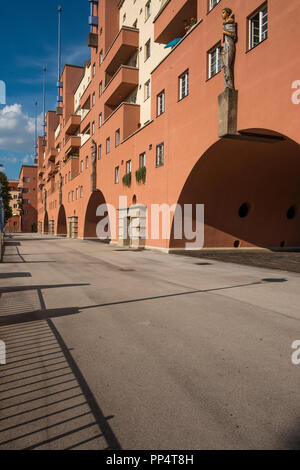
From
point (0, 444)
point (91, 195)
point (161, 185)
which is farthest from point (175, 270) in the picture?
point (91, 195)

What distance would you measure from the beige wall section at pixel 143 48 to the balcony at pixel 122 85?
499mm

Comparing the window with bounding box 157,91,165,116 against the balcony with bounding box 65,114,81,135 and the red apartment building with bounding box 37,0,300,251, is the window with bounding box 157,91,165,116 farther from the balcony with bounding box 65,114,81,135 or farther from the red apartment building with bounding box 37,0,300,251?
the balcony with bounding box 65,114,81,135

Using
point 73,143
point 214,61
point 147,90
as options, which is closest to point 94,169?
point 147,90

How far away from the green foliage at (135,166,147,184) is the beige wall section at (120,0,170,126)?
4.23 meters

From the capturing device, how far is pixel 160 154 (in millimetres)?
20484

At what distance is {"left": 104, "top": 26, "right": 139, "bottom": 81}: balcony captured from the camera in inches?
1003

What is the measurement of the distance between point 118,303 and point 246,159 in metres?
12.7

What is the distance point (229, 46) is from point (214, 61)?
2612 mm

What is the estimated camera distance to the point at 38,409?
2.95 m

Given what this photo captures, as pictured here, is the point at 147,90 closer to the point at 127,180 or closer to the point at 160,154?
the point at 127,180

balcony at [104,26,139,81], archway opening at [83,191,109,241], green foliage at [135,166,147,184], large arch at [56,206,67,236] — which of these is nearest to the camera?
green foliage at [135,166,147,184]

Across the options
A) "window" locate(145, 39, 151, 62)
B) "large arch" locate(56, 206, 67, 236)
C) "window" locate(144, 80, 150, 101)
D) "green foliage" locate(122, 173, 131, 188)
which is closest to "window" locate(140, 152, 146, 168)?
"green foliage" locate(122, 173, 131, 188)
